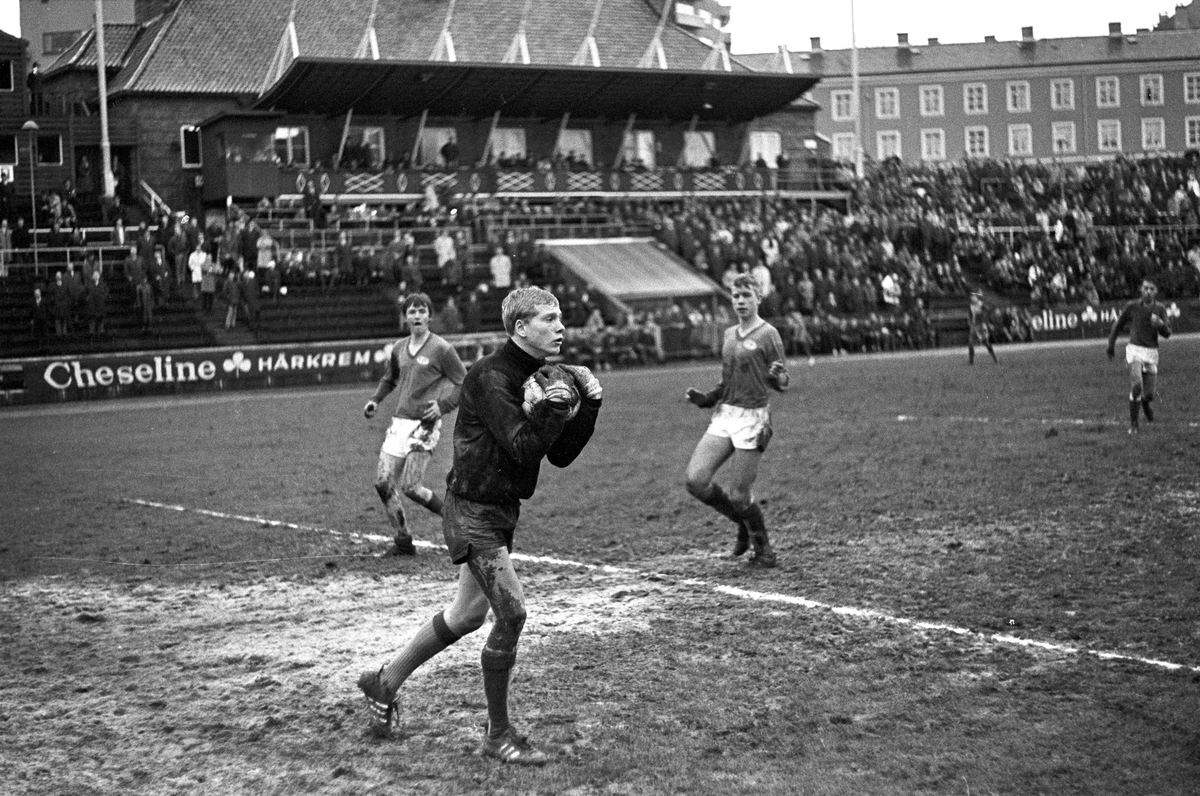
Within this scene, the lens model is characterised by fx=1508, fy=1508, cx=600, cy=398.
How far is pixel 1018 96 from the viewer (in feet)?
300

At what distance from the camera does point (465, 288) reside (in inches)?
1507

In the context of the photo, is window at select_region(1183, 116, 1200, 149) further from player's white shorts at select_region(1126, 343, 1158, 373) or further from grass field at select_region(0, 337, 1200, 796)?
grass field at select_region(0, 337, 1200, 796)

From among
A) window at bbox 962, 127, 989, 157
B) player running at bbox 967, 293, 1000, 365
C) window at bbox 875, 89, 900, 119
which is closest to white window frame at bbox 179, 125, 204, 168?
player running at bbox 967, 293, 1000, 365

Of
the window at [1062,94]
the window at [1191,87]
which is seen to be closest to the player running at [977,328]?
the window at [1191,87]

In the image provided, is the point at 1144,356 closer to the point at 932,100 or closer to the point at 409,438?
the point at 409,438

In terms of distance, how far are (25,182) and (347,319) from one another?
16269mm

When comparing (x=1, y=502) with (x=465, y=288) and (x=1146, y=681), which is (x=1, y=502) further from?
(x=465, y=288)

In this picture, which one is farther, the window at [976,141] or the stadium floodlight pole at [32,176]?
the window at [976,141]

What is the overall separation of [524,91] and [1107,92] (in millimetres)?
49210

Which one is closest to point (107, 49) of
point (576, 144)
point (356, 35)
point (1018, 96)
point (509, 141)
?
point (356, 35)

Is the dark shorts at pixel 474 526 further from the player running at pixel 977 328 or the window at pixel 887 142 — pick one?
the window at pixel 887 142

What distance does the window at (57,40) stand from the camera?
6831cm

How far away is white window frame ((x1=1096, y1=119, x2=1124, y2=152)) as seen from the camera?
8550cm

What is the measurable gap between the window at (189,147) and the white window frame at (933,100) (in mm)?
Answer: 56936
